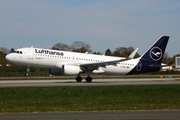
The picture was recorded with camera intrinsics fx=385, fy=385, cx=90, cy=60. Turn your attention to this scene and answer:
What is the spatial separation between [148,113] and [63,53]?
29.8 meters

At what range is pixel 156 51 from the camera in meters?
49.3

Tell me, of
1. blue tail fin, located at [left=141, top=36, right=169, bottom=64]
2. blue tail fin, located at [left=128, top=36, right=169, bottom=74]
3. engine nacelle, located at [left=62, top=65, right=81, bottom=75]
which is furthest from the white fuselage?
blue tail fin, located at [left=141, top=36, right=169, bottom=64]

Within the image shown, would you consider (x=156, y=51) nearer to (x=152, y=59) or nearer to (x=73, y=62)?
(x=152, y=59)

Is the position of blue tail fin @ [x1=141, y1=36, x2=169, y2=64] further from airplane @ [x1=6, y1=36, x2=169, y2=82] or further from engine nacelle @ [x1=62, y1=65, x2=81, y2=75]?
engine nacelle @ [x1=62, y1=65, x2=81, y2=75]

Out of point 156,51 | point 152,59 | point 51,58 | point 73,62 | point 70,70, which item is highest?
point 156,51

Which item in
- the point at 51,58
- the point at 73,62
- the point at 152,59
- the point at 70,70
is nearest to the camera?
the point at 70,70

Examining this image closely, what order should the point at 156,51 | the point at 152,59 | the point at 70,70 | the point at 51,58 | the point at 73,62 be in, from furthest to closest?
the point at 156,51 < the point at 152,59 < the point at 73,62 < the point at 51,58 < the point at 70,70

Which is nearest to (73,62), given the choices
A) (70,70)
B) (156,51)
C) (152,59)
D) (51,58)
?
(70,70)

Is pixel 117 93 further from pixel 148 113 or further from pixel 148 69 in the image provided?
pixel 148 69

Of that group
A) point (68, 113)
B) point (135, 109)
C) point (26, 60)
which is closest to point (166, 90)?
point (135, 109)

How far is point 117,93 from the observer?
28344mm

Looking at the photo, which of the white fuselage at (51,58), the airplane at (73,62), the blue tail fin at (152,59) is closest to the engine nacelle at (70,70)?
the airplane at (73,62)

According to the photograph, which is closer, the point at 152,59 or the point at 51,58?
the point at 51,58

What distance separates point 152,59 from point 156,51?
1161 millimetres
